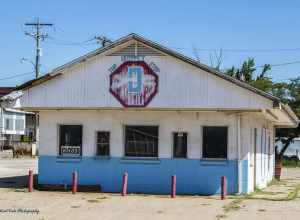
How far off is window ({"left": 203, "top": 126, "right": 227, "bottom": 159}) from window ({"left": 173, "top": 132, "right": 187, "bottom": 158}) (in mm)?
695

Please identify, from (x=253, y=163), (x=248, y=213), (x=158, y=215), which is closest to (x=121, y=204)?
(x=158, y=215)

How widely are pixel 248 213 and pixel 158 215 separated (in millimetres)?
2483

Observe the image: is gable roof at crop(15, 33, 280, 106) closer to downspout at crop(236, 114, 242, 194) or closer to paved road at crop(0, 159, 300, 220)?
downspout at crop(236, 114, 242, 194)

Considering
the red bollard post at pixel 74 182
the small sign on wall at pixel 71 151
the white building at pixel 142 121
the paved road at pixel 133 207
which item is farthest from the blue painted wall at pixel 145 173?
the red bollard post at pixel 74 182

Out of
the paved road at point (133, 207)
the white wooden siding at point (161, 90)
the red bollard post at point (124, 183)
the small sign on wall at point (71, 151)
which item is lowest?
the paved road at point (133, 207)

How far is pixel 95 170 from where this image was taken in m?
23.0

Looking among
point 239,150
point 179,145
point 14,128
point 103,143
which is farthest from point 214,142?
point 14,128

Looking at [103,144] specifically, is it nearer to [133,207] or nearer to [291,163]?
[133,207]

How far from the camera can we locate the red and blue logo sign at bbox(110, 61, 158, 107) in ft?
72.6

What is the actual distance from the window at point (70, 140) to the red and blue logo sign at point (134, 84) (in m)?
2.19

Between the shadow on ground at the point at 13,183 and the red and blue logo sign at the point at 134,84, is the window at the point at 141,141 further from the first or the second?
the shadow on ground at the point at 13,183

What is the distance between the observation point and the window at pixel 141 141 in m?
22.8

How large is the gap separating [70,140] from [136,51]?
4053 millimetres

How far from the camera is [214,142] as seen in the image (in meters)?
22.5
